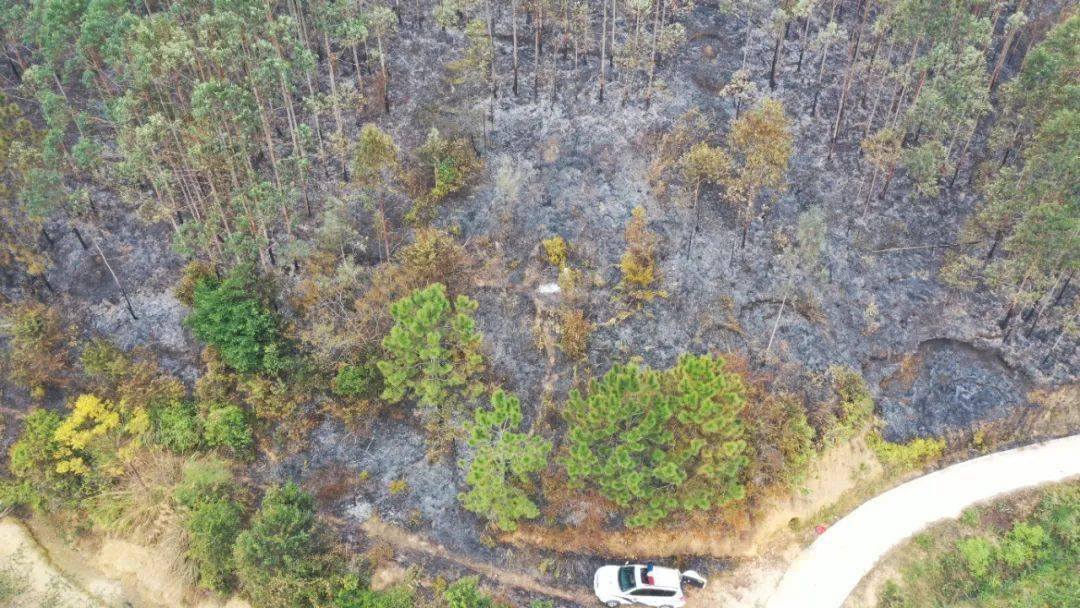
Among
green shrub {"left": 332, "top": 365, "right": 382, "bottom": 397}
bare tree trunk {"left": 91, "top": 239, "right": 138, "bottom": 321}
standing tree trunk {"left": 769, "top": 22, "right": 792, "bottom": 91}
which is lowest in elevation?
green shrub {"left": 332, "top": 365, "right": 382, "bottom": 397}

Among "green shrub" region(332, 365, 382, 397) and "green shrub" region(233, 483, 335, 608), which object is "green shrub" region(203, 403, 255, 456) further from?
"green shrub" region(233, 483, 335, 608)

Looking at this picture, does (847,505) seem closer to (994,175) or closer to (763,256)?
(763,256)

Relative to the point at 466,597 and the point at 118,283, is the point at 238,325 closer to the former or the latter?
the point at 118,283

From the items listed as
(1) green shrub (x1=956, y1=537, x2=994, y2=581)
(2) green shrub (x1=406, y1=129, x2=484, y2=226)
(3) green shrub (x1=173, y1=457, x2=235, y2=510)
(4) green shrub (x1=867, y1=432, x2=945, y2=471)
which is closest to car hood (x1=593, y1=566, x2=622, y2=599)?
(4) green shrub (x1=867, y1=432, x2=945, y2=471)

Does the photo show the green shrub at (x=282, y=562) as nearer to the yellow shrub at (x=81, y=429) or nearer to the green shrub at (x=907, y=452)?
the yellow shrub at (x=81, y=429)

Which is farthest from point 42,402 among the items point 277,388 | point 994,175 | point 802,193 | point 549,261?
point 994,175

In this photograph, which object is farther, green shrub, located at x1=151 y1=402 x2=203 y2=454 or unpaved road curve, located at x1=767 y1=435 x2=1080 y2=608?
green shrub, located at x1=151 y1=402 x2=203 y2=454
